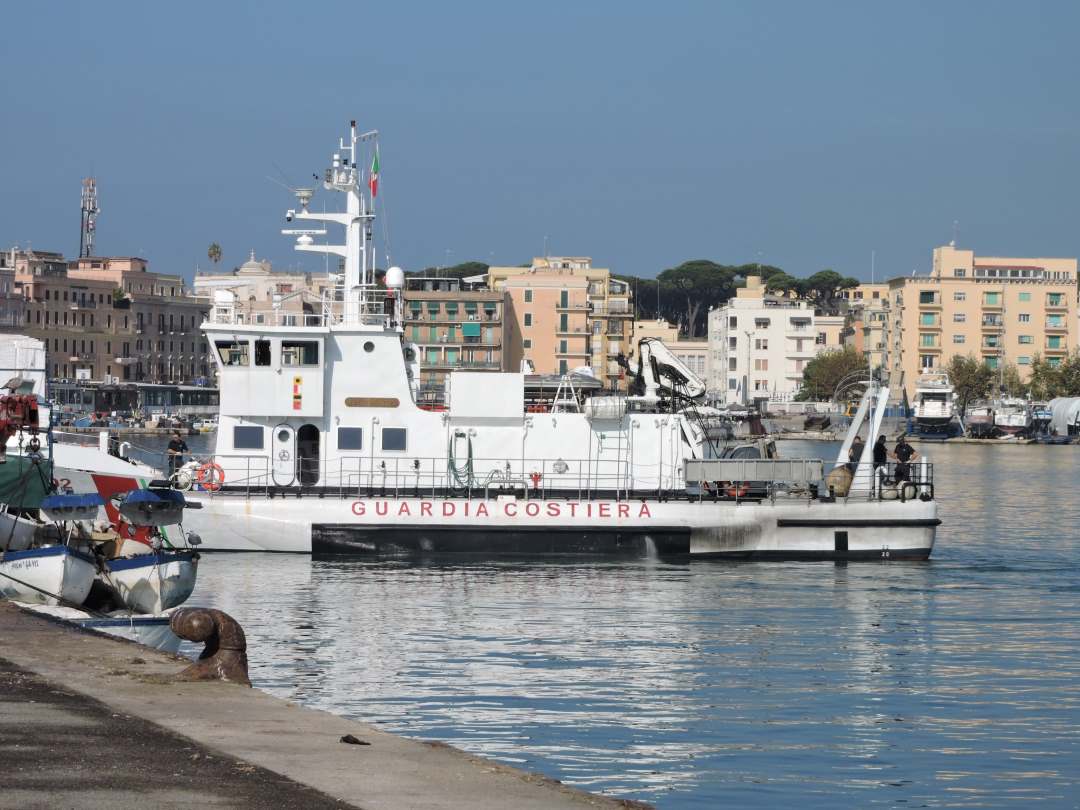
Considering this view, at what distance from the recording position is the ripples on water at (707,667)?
1656 cm

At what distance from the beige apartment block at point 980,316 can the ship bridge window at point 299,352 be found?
407ft

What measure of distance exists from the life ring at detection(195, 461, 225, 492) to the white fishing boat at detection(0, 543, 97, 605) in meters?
10.2

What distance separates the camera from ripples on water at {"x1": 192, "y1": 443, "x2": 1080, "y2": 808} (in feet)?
54.3

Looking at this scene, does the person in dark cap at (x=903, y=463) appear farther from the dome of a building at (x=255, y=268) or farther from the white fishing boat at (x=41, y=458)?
the dome of a building at (x=255, y=268)

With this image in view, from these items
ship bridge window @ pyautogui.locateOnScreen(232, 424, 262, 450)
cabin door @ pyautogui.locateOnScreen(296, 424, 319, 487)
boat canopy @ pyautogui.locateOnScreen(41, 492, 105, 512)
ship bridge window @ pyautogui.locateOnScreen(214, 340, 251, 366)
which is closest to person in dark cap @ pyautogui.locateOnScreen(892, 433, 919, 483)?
cabin door @ pyautogui.locateOnScreen(296, 424, 319, 487)

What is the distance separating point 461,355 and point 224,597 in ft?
292

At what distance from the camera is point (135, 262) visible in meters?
184

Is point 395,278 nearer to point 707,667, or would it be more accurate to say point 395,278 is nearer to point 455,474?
point 455,474

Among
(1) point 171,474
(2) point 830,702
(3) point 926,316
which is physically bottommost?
(2) point 830,702

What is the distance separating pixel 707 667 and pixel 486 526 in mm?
11045

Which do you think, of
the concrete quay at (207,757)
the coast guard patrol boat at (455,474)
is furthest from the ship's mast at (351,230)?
the concrete quay at (207,757)

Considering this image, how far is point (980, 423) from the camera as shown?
142 metres

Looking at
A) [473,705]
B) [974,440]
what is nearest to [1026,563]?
[473,705]

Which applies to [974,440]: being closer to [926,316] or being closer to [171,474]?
[926,316]
